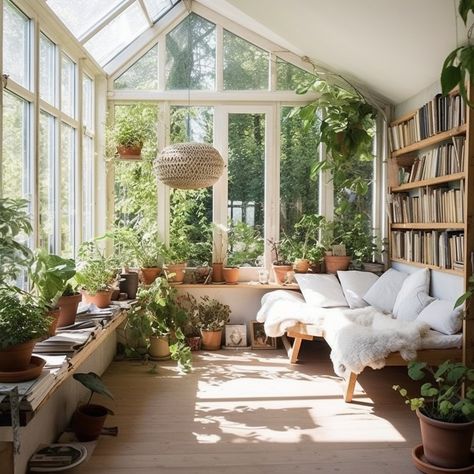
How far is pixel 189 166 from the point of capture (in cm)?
447

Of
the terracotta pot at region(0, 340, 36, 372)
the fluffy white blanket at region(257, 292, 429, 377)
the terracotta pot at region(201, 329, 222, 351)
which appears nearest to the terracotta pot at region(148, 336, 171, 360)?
the terracotta pot at region(201, 329, 222, 351)

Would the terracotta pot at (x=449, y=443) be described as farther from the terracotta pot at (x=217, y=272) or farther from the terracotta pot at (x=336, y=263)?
the terracotta pot at (x=217, y=272)

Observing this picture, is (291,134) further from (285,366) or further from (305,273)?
(285,366)

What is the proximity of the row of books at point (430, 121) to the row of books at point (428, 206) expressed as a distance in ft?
1.58

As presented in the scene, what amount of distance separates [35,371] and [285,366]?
288 centimetres

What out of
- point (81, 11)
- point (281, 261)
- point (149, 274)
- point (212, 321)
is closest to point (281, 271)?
point (281, 261)

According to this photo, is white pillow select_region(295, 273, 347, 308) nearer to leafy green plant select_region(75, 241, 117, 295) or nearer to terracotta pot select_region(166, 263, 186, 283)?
terracotta pot select_region(166, 263, 186, 283)

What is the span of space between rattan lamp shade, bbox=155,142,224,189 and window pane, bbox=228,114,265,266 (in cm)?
117

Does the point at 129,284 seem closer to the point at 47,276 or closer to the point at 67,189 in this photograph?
the point at 67,189

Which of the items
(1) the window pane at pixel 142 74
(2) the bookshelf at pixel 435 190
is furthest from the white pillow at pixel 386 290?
(1) the window pane at pixel 142 74

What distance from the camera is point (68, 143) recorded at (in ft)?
15.1

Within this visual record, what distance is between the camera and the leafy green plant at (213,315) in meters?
5.38

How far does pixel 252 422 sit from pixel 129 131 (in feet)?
10.3

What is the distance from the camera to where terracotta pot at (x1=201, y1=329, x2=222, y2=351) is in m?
5.36
